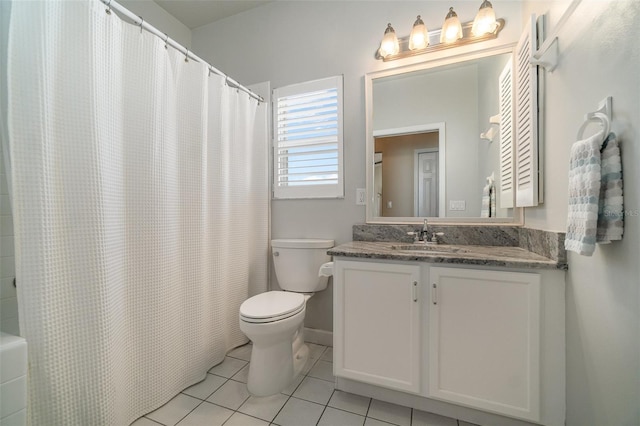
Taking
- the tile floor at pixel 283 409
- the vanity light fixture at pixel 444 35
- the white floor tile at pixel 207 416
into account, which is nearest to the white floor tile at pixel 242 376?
the tile floor at pixel 283 409

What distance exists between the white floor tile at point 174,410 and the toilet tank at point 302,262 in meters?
0.79

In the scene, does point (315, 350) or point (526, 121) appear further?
point (315, 350)

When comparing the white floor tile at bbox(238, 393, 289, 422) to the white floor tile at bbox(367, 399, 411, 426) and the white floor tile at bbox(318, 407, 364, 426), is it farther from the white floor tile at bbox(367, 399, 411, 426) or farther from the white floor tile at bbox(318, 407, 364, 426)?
the white floor tile at bbox(367, 399, 411, 426)

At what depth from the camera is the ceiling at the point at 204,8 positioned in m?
2.06

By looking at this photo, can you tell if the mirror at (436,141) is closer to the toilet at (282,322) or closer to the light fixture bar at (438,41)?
the light fixture bar at (438,41)

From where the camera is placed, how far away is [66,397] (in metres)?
0.95

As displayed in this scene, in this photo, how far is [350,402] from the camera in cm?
132

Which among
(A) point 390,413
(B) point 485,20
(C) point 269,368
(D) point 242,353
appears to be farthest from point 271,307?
(B) point 485,20

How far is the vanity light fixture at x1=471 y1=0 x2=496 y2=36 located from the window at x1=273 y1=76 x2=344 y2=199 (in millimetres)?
863

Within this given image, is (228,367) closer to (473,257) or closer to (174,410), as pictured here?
(174,410)

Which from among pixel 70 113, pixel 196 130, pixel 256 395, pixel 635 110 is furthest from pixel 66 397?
pixel 635 110

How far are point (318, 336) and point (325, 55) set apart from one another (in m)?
2.13

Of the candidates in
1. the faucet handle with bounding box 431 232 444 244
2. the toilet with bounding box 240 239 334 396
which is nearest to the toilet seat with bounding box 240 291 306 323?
the toilet with bounding box 240 239 334 396

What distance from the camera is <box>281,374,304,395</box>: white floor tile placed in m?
1.39
